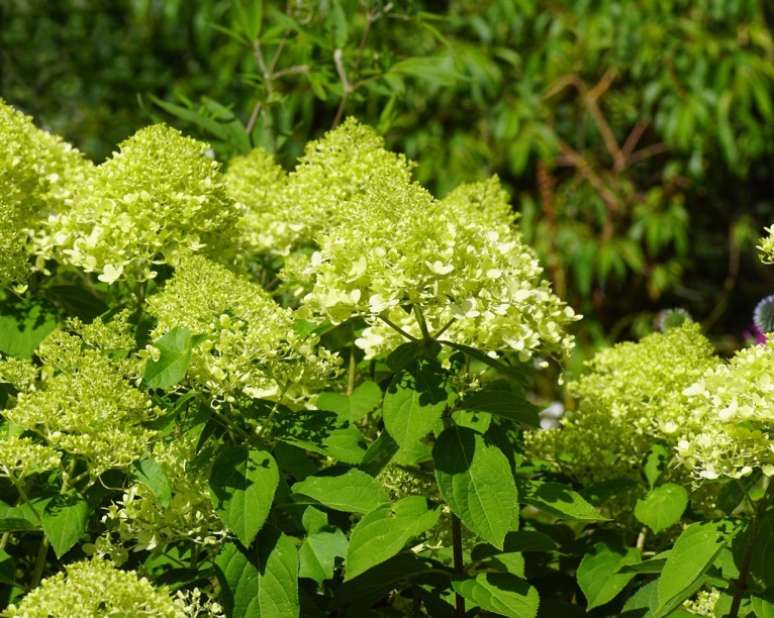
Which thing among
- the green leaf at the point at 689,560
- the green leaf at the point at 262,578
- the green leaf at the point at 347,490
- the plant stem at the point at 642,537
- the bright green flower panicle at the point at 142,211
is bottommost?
the plant stem at the point at 642,537

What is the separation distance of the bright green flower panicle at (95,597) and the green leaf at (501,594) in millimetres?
435

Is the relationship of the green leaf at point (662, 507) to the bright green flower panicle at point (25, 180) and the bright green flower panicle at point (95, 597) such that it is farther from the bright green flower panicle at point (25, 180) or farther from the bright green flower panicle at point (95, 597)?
the bright green flower panicle at point (25, 180)

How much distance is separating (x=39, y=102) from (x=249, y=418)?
4.81 metres

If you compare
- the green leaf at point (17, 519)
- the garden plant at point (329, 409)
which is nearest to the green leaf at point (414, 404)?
the garden plant at point (329, 409)

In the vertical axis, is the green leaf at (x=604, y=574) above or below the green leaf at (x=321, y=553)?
below

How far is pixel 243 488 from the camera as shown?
1791 mm

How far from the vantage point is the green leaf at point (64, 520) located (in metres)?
1.81

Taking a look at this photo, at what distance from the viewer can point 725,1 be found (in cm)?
605

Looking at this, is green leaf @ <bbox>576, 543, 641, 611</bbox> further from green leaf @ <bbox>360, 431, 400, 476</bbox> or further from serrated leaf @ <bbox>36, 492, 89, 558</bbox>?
serrated leaf @ <bbox>36, 492, 89, 558</bbox>

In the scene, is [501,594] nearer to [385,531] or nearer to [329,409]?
[385,531]

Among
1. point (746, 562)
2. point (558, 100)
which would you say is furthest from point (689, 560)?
point (558, 100)

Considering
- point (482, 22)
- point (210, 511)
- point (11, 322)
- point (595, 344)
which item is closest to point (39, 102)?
point (482, 22)

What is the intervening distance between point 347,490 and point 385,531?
9 cm

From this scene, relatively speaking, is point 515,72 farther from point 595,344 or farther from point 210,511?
point 210,511
